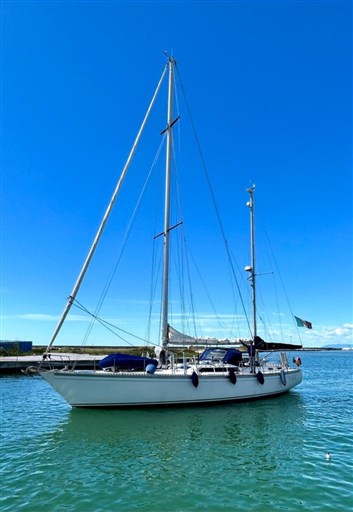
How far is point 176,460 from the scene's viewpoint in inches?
447

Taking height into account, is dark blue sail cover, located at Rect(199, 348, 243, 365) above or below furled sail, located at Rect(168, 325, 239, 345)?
below

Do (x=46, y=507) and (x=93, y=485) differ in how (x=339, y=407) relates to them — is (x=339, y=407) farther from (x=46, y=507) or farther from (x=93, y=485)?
(x=46, y=507)

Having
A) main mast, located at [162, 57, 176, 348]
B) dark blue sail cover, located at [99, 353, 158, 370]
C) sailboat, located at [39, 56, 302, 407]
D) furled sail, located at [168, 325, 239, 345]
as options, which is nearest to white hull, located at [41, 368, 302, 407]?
sailboat, located at [39, 56, 302, 407]

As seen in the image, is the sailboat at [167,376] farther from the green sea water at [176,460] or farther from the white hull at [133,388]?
the green sea water at [176,460]

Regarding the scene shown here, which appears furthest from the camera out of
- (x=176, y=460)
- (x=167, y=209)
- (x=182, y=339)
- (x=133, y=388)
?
(x=167, y=209)

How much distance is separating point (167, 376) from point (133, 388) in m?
1.74

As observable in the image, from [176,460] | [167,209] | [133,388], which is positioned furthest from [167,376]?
[167,209]

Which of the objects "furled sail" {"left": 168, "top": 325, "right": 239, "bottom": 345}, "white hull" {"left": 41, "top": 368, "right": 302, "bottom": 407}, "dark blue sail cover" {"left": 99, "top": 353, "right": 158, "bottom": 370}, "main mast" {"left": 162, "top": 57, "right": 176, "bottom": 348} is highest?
"main mast" {"left": 162, "top": 57, "right": 176, "bottom": 348}

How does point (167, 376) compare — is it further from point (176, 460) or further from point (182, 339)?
point (176, 460)

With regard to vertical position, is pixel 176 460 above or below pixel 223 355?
below

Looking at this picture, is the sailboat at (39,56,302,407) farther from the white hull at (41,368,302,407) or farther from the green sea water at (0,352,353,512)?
the green sea water at (0,352,353,512)

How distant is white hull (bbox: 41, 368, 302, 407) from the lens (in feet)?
57.3

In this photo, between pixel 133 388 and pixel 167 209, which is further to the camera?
pixel 167 209

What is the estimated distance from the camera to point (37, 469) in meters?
10.6
